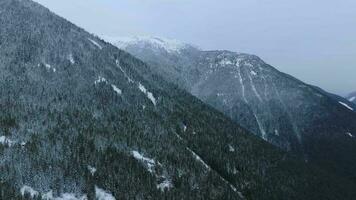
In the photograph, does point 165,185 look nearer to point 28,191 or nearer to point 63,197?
point 63,197

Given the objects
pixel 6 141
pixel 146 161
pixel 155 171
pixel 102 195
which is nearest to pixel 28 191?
pixel 102 195

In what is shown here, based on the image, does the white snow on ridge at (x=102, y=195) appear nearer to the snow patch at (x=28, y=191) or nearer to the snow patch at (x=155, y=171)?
the snow patch at (x=28, y=191)

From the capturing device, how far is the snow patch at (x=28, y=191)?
419 feet

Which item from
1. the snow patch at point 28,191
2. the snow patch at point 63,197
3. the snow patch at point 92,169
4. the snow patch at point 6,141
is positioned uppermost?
the snow patch at point 6,141

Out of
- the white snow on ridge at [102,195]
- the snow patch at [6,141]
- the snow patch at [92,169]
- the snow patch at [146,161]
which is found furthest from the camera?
the snow patch at [146,161]

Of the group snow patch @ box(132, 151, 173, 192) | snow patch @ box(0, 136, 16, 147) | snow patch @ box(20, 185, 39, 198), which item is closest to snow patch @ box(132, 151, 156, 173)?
snow patch @ box(132, 151, 173, 192)

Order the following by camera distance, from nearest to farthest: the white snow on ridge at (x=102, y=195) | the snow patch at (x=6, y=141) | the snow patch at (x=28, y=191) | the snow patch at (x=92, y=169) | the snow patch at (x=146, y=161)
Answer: the snow patch at (x=28, y=191) < the white snow on ridge at (x=102, y=195) < the snow patch at (x=6, y=141) < the snow patch at (x=92, y=169) < the snow patch at (x=146, y=161)

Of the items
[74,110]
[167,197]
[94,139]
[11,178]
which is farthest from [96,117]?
[11,178]

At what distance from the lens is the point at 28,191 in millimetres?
130750

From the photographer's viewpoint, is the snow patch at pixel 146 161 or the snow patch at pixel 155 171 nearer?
the snow patch at pixel 155 171

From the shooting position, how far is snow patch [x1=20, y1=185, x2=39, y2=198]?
419 ft

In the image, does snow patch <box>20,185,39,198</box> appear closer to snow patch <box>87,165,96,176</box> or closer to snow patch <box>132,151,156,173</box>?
snow patch <box>87,165,96,176</box>

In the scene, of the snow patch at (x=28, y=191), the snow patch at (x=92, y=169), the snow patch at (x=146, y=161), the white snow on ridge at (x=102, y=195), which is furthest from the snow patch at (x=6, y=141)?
the snow patch at (x=146, y=161)

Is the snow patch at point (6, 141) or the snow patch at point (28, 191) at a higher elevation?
the snow patch at point (6, 141)
